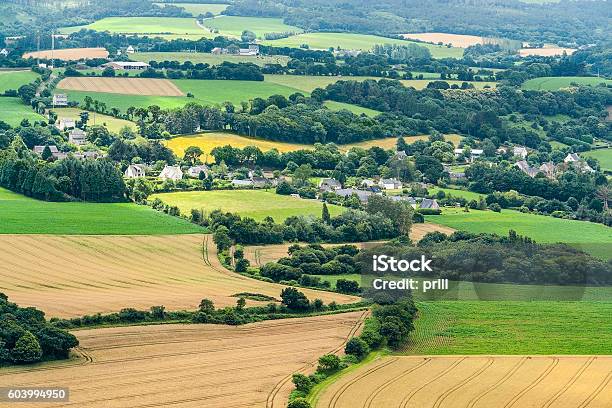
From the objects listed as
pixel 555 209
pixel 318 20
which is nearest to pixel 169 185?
pixel 555 209

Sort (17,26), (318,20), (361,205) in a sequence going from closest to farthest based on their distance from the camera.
Answer: (361,205)
(17,26)
(318,20)

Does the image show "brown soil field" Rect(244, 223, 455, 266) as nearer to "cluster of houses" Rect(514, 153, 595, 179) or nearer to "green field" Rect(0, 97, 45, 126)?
"cluster of houses" Rect(514, 153, 595, 179)

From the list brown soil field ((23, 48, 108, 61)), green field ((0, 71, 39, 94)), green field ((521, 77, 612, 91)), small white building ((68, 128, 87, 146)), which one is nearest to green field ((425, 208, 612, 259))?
small white building ((68, 128, 87, 146))

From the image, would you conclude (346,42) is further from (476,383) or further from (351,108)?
(476,383)

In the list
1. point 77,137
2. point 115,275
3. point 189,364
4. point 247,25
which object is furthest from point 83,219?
point 247,25

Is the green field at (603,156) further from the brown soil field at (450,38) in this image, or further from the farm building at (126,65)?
the brown soil field at (450,38)

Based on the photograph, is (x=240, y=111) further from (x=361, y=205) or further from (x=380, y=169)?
(x=361, y=205)
